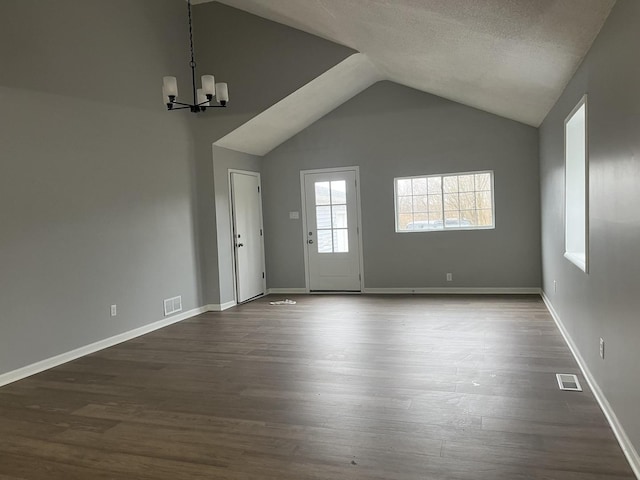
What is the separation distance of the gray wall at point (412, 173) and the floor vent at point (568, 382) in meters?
3.67

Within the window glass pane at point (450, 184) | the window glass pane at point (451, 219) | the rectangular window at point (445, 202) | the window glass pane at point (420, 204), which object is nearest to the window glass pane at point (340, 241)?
the rectangular window at point (445, 202)

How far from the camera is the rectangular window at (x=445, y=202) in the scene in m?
7.10

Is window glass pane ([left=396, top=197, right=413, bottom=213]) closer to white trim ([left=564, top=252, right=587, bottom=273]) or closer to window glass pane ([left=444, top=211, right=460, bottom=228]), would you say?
window glass pane ([left=444, top=211, right=460, bottom=228])

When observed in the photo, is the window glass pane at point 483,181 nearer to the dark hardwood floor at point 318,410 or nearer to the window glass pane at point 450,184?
the window glass pane at point 450,184

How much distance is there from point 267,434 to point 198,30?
574 cm

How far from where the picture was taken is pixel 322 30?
5.59m

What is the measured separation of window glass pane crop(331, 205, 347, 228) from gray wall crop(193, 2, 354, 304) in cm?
199

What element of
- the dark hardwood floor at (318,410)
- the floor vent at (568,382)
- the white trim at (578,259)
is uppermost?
the white trim at (578,259)

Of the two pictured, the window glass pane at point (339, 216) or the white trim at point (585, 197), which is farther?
the window glass pane at point (339, 216)

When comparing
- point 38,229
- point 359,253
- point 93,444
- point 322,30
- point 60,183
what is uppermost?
point 322,30

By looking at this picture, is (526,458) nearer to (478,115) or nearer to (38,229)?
(38,229)

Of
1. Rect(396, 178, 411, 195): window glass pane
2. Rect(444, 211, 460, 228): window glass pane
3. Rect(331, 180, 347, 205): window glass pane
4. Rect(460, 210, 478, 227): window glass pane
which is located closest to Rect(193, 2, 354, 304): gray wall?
Rect(331, 180, 347, 205): window glass pane

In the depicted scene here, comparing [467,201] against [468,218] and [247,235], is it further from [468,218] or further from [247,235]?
[247,235]

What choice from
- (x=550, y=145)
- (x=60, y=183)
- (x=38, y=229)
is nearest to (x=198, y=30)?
(x=60, y=183)
